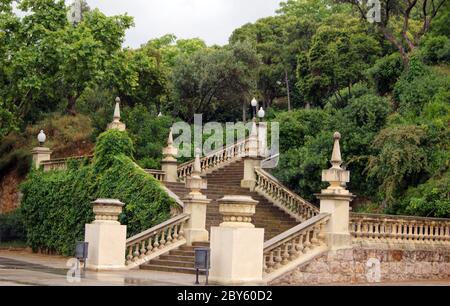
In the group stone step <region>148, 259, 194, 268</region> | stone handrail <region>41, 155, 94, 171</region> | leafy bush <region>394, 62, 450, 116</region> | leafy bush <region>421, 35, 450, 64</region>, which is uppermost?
leafy bush <region>421, 35, 450, 64</region>

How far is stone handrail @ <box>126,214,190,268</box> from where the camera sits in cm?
2341

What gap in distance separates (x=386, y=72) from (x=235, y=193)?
37.0 feet

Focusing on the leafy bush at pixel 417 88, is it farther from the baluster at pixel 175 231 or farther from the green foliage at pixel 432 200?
the baluster at pixel 175 231

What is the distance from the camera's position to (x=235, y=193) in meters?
29.7

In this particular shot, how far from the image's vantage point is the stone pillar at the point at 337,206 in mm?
21594

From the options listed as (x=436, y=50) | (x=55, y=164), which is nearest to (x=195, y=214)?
(x=55, y=164)

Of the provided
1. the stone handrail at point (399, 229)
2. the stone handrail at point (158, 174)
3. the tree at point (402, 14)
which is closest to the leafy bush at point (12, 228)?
the stone handrail at point (158, 174)

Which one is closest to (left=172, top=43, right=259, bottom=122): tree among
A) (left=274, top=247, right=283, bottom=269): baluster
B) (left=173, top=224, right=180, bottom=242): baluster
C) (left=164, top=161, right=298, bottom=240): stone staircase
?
(left=164, top=161, right=298, bottom=240): stone staircase

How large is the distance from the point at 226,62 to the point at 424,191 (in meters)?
21.0

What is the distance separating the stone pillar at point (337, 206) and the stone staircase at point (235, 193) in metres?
3.93

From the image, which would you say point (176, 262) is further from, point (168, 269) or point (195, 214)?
point (195, 214)

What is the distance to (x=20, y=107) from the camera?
121ft

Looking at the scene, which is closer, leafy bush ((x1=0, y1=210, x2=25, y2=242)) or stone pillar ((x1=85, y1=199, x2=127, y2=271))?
stone pillar ((x1=85, y1=199, x2=127, y2=271))

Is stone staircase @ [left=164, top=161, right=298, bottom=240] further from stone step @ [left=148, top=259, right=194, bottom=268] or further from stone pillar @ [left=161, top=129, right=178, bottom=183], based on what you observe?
stone step @ [left=148, top=259, right=194, bottom=268]
